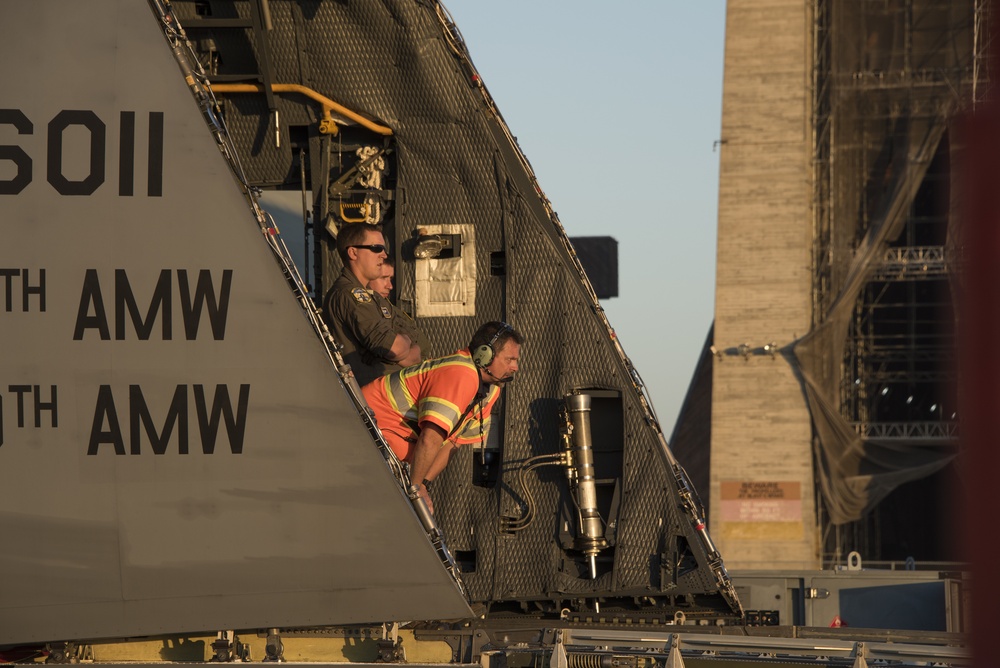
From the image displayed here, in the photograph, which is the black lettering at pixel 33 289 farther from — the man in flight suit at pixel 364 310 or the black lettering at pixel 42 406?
the man in flight suit at pixel 364 310

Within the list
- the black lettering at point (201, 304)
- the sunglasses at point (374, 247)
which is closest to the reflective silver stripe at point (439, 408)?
the sunglasses at point (374, 247)

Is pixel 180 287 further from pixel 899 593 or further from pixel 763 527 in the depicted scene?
pixel 763 527

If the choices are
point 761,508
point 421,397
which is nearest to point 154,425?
point 421,397

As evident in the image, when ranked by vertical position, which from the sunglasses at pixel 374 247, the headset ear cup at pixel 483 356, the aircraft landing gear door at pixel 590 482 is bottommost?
the aircraft landing gear door at pixel 590 482

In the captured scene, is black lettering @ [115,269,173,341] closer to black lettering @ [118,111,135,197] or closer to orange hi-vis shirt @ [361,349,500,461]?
black lettering @ [118,111,135,197]

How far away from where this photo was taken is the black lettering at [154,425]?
6230mm

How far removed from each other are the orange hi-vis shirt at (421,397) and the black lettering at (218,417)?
3.24ft

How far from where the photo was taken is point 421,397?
23.7 ft

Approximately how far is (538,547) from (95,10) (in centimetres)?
381

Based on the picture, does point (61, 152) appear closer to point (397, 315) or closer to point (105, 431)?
point (105, 431)

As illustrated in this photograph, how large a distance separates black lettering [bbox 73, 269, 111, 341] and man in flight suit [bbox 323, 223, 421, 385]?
1732mm

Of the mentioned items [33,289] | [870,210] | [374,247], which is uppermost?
[870,210]

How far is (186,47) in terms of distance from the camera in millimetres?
6480

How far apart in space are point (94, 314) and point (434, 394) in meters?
1.80
